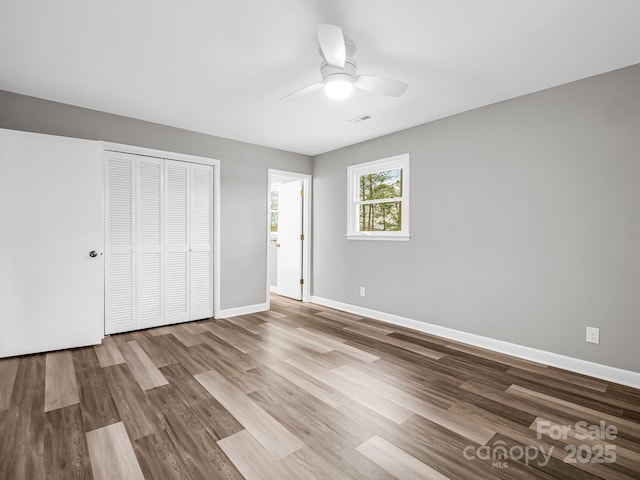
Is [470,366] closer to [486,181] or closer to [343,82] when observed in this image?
[486,181]

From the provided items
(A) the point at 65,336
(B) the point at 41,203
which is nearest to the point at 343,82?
(B) the point at 41,203

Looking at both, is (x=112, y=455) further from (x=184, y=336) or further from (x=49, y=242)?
(x=49, y=242)

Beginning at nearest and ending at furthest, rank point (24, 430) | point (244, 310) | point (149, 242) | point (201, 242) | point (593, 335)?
point (24, 430) → point (593, 335) → point (149, 242) → point (201, 242) → point (244, 310)

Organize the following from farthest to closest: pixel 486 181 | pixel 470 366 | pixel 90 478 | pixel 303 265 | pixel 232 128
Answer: pixel 303 265, pixel 232 128, pixel 486 181, pixel 470 366, pixel 90 478

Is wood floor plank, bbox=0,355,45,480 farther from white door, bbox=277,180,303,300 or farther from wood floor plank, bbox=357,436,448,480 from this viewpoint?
white door, bbox=277,180,303,300

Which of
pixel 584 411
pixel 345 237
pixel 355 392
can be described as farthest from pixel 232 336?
pixel 584 411

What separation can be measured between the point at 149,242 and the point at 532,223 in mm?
4287

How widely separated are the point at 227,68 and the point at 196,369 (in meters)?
2.60

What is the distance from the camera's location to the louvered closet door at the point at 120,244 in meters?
3.73

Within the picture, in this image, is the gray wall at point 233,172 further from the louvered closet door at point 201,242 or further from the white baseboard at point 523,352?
the white baseboard at point 523,352

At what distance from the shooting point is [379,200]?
4586 mm

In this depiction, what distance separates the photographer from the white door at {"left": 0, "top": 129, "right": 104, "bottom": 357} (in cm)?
300

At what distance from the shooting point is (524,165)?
313 cm

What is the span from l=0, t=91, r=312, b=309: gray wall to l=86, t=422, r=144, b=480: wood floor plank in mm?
2686
